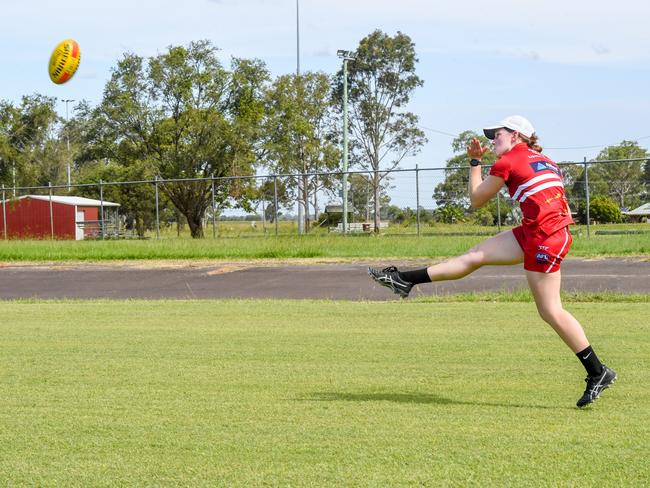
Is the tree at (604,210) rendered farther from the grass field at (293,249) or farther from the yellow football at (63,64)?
the yellow football at (63,64)

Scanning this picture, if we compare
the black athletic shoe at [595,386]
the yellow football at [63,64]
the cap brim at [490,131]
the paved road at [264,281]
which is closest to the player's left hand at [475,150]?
the cap brim at [490,131]

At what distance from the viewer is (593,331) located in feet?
33.8

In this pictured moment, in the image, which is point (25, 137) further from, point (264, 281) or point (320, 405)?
point (320, 405)

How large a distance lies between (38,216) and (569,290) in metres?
48.1

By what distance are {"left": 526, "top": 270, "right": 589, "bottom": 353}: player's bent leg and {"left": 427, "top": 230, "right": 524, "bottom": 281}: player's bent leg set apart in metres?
0.22

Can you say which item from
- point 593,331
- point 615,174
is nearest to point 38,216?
point 615,174

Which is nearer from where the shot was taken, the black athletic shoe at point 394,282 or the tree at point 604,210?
the black athletic shoe at point 394,282

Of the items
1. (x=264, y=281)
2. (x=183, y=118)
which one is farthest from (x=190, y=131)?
(x=264, y=281)

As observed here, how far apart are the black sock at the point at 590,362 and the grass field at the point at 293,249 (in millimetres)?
16378

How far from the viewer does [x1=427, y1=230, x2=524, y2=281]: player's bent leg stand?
6.66m

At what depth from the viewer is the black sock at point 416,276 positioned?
721 cm

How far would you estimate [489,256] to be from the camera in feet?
22.1

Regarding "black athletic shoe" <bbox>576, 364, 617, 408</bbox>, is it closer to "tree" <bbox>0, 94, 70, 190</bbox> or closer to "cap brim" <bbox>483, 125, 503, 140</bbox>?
"cap brim" <bbox>483, 125, 503, 140</bbox>

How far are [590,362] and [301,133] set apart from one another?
53.5m
